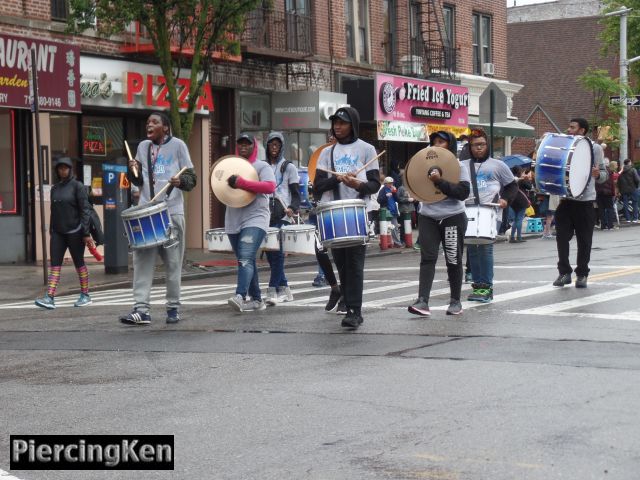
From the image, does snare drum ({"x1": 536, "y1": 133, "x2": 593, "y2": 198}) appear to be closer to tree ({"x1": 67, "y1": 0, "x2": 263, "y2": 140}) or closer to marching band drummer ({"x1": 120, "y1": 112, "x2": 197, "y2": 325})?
marching band drummer ({"x1": 120, "y1": 112, "x2": 197, "y2": 325})

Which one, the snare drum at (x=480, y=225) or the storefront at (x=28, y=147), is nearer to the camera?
the snare drum at (x=480, y=225)

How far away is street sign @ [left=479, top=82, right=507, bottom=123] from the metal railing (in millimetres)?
4653

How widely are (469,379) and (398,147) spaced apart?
2607 cm

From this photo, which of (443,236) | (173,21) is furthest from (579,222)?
(173,21)

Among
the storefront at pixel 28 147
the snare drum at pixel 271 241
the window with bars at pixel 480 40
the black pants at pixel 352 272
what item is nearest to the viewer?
the black pants at pixel 352 272

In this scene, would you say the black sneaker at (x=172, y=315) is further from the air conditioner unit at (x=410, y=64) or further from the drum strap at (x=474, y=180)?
the air conditioner unit at (x=410, y=64)

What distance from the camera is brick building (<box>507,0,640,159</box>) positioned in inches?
2495

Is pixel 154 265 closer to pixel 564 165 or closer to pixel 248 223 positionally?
pixel 248 223

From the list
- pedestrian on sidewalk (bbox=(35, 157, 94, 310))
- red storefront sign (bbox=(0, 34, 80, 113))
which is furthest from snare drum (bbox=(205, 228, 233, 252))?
red storefront sign (bbox=(0, 34, 80, 113))

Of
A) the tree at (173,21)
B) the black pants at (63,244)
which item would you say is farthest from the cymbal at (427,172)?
the tree at (173,21)

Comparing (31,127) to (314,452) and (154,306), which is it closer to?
(154,306)

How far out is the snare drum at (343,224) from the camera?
10297 millimetres

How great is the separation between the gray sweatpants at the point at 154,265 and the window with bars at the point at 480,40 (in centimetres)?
2713

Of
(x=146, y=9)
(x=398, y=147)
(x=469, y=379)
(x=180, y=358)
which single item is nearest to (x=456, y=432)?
(x=469, y=379)
